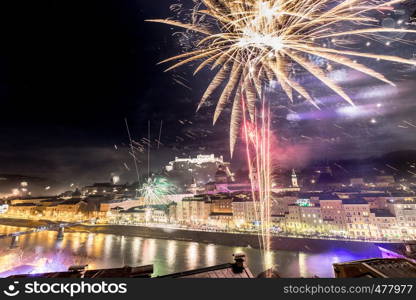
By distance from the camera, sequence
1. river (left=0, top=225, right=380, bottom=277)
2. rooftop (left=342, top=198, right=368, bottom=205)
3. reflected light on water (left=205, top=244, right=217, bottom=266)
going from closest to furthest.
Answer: river (left=0, top=225, right=380, bottom=277) < reflected light on water (left=205, top=244, right=217, bottom=266) < rooftop (left=342, top=198, right=368, bottom=205)

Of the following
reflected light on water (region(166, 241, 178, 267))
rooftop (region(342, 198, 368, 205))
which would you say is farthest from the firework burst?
rooftop (region(342, 198, 368, 205))

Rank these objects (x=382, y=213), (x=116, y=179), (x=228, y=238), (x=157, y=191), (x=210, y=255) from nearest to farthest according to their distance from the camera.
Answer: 1. (x=210, y=255)
2. (x=382, y=213)
3. (x=228, y=238)
4. (x=157, y=191)
5. (x=116, y=179)

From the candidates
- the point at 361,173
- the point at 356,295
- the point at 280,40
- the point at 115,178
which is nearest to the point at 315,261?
the point at 356,295

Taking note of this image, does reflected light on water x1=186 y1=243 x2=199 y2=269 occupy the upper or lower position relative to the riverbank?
lower

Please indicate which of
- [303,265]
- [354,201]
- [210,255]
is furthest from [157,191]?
[354,201]

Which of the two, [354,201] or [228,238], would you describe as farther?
[354,201]

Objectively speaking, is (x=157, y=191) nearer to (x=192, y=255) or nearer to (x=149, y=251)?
(x=149, y=251)

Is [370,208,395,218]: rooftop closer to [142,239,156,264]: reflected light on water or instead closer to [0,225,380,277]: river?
[0,225,380,277]: river
